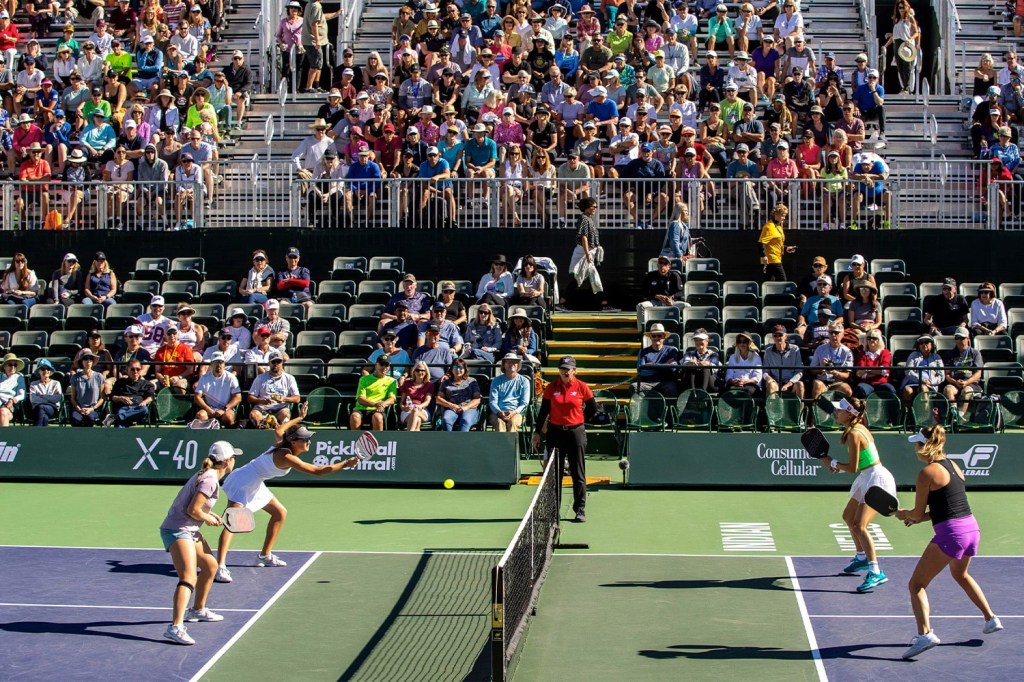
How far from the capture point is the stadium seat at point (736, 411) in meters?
19.7

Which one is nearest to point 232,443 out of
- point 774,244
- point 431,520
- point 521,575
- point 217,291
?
point 431,520

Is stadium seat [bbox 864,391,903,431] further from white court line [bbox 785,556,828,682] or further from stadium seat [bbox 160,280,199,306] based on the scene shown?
stadium seat [bbox 160,280,199,306]

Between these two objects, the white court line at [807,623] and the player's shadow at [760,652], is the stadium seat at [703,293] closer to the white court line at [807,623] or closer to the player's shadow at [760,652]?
the white court line at [807,623]

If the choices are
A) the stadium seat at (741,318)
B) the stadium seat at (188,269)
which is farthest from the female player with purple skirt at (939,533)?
the stadium seat at (188,269)

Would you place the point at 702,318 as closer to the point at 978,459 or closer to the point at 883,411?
the point at 883,411

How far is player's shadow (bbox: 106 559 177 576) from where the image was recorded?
14.3 m

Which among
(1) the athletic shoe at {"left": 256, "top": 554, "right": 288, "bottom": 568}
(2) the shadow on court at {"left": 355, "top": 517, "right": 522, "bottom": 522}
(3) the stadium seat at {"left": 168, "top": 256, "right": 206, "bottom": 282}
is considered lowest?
(1) the athletic shoe at {"left": 256, "top": 554, "right": 288, "bottom": 568}

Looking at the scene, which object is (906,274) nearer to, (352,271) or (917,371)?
(917,371)

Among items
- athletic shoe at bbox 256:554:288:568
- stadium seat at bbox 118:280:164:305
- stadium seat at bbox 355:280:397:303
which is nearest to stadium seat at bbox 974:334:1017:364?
stadium seat at bbox 355:280:397:303

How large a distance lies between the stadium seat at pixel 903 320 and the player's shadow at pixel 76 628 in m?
13.0

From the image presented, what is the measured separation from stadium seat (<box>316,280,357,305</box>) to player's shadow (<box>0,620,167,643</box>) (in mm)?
11325

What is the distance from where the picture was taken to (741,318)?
22.3 m

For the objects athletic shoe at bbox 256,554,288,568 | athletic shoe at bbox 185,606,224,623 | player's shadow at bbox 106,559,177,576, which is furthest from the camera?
athletic shoe at bbox 256,554,288,568

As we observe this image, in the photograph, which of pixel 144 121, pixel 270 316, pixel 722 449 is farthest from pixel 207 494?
pixel 144 121
